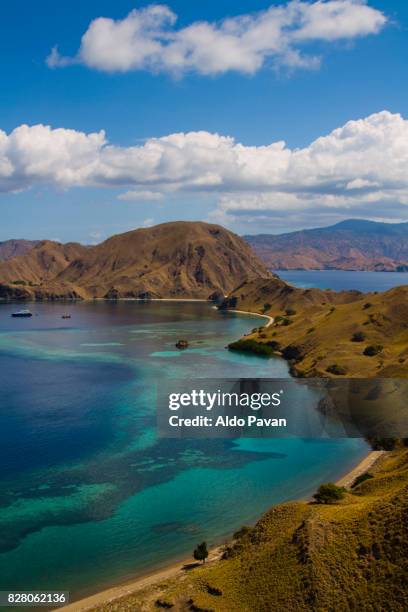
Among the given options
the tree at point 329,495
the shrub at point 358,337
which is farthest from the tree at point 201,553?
the shrub at point 358,337

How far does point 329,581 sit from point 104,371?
9676 centimetres

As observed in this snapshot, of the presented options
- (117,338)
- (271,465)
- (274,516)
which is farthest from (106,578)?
(117,338)

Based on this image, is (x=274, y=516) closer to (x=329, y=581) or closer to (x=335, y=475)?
(x=329, y=581)

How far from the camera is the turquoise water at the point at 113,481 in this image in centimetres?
4700

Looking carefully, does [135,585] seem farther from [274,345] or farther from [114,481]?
[274,345]

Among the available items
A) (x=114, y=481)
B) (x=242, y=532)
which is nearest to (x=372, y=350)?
(x=114, y=481)

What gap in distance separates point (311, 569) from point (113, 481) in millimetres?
31795

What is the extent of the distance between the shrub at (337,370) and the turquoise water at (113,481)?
35707 mm

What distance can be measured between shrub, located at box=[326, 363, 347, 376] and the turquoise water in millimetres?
35707

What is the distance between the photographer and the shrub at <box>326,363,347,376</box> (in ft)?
375

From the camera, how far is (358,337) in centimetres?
13700

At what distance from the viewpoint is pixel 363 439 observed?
81438 millimetres

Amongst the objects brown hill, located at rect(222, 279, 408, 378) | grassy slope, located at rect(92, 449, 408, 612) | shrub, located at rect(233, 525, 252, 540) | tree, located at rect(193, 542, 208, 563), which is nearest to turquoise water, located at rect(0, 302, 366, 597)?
shrub, located at rect(233, 525, 252, 540)

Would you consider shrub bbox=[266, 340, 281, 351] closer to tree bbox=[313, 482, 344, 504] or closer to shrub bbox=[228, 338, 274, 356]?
shrub bbox=[228, 338, 274, 356]
